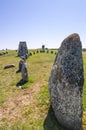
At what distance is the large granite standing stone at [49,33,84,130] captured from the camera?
10906 millimetres

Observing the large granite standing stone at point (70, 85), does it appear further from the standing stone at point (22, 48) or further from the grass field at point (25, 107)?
the standing stone at point (22, 48)

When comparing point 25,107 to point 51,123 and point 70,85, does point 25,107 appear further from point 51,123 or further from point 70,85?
point 70,85

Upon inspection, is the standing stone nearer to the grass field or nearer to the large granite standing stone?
the grass field

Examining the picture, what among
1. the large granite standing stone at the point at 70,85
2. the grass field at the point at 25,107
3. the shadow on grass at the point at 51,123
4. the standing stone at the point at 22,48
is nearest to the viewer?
the large granite standing stone at the point at 70,85

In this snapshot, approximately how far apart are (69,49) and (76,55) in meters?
0.60

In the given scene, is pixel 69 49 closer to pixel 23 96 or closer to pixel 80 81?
pixel 80 81

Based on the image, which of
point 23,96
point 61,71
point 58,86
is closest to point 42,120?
point 58,86

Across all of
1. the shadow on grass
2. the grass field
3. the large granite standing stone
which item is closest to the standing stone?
the grass field

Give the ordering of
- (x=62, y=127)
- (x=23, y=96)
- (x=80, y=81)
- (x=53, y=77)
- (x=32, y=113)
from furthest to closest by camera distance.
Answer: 1. (x=23, y=96)
2. (x=32, y=113)
3. (x=53, y=77)
4. (x=62, y=127)
5. (x=80, y=81)

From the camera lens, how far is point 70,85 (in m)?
11.0

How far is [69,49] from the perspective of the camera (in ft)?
37.2

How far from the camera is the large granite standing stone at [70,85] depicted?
10.9m

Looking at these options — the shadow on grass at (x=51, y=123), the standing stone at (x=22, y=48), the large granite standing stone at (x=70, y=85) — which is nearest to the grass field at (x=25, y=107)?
the shadow on grass at (x=51, y=123)

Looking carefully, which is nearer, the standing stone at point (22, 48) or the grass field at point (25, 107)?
the grass field at point (25, 107)
